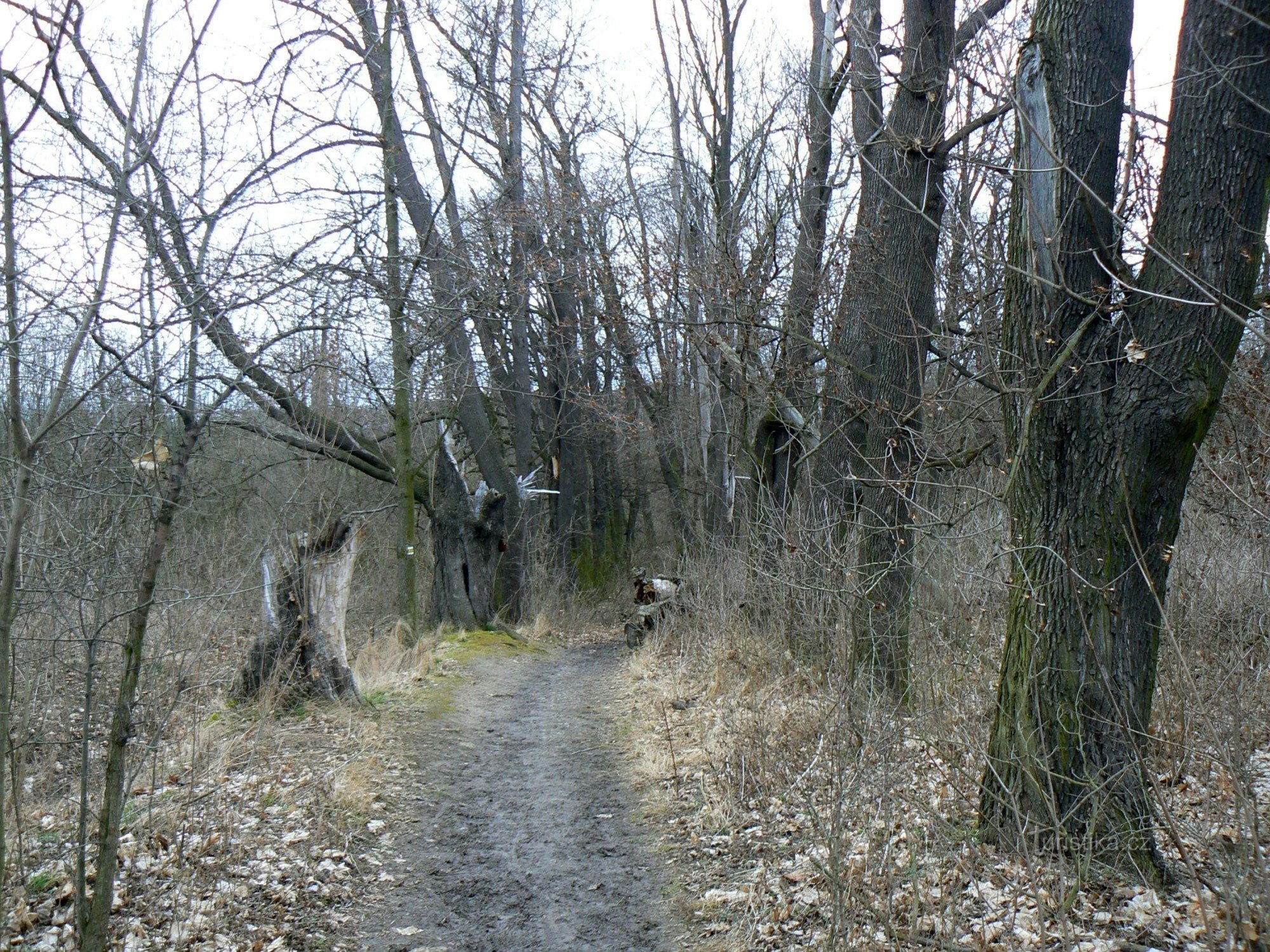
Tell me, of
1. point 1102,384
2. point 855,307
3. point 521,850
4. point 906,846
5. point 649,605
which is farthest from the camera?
point 649,605

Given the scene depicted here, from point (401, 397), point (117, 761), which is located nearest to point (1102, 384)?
point (117, 761)

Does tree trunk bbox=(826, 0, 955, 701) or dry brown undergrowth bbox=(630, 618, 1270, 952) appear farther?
tree trunk bbox=(826, 0, 955, 701)

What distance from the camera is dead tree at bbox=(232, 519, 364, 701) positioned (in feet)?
25.8

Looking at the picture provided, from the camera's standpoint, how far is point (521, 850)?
562 cm

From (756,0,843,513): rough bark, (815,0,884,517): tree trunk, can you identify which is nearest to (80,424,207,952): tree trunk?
(815,0,884,517): tree trunk

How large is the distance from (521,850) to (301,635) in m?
3.24

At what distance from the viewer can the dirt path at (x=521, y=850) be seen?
15.0ft

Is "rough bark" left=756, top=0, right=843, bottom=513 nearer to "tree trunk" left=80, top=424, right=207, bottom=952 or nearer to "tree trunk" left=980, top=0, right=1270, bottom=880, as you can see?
"tree trunk" left=980, top=0, right=1270, bottom=880

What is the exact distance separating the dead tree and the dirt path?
3.32ft

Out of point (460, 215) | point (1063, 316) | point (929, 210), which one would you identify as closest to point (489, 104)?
point (460, 215)

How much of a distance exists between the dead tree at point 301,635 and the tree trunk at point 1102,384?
567 cm

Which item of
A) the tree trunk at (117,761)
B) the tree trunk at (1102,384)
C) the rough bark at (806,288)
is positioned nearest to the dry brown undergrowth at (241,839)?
the tree trunk at (117,761)

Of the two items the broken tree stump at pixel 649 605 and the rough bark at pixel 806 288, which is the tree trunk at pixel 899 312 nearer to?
the rough bark at pixel 806 288

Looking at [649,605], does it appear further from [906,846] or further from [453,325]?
[906,846]
